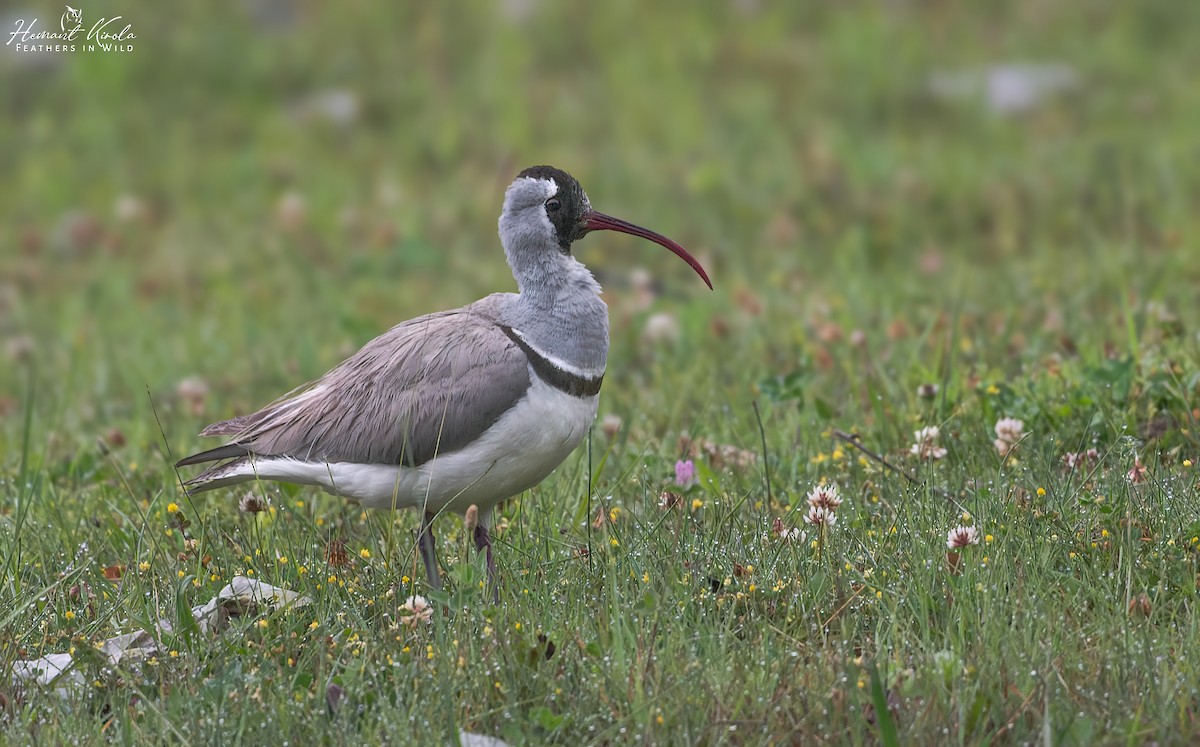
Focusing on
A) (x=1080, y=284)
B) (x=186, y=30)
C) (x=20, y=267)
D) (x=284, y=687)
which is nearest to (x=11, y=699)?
(x=284, y=687)

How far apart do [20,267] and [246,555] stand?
6876mm

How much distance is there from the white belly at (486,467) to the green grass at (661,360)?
0.62ft

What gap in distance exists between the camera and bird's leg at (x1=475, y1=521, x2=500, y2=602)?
4.36 metres

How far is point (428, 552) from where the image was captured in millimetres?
4625

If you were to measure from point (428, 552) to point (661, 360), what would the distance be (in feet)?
9.84

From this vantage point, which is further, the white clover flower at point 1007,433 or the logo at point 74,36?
the logo at point 74,36

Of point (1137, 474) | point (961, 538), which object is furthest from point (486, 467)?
point (1137, 474)

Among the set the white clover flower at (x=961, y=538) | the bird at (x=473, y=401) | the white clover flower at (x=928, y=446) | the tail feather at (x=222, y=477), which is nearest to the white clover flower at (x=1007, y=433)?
the white clover flower at (x=928, y=446)

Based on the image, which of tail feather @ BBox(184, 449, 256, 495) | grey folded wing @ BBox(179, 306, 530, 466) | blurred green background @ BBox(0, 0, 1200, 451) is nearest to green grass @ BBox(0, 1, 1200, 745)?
blurred green background @ BBox(0, 0, 1200, 451)

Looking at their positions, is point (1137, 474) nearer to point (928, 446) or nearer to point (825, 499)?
point (928, 446)

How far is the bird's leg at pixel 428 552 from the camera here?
14.8 feet

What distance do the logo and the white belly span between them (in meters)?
9.18

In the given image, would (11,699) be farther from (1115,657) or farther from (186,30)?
(186,30)

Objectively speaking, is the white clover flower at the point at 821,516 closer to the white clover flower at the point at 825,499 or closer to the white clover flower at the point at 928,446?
the white clover flower at the point at 825,499
